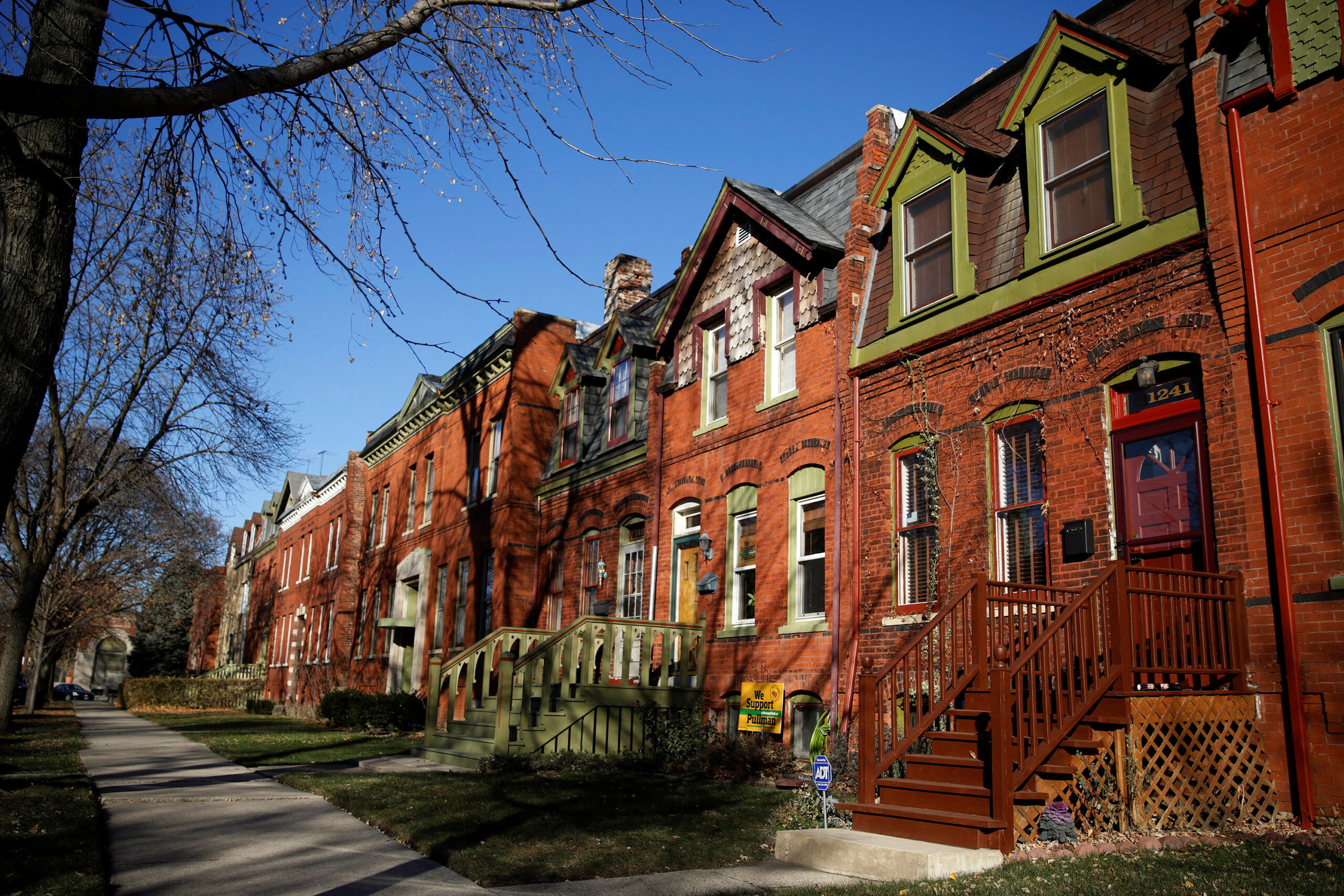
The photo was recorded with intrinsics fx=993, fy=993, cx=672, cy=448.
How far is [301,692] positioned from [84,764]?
2446 cm

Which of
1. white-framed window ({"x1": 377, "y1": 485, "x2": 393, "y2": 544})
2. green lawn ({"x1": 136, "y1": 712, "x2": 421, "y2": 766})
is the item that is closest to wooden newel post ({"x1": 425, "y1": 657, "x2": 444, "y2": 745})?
green lawn ({"x1": 136, "y1": 712, "x2": 421, "y2": 766})

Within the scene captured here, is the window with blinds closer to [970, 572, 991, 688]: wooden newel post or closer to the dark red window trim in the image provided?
the dark red window trim

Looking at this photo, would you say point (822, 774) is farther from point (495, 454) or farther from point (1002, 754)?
point (495, 454)

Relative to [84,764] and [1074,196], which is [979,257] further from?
[84,764]

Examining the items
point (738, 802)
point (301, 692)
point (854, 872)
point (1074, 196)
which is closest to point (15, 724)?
point (301, 692)

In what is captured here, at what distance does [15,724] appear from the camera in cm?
2469

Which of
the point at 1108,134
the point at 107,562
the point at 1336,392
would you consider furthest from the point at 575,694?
the point at 107,562

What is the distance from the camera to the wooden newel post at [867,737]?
8336 mm

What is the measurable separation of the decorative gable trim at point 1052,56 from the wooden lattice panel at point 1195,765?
645 cm

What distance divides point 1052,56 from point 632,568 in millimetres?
10982

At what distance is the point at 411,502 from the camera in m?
29.6

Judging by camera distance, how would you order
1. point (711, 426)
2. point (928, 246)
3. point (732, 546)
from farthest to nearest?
point (711, 426), point (732, 546), point (928, 246)

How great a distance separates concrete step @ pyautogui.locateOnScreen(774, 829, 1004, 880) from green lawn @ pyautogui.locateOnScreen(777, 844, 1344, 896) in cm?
16

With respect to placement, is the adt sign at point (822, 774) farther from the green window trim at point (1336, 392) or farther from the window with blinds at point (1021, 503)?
the green window trim at point (1336, 392)
